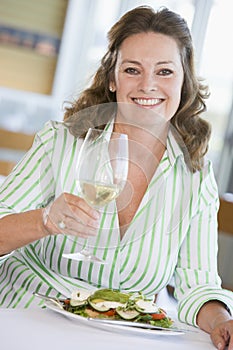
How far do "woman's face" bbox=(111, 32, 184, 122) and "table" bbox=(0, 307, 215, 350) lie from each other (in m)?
0.58

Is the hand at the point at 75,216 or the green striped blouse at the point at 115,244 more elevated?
the hand at the point at 75,216

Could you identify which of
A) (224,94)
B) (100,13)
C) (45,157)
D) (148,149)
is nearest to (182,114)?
(148,149)

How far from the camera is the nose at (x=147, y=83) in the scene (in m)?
1.71

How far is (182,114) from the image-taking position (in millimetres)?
1890

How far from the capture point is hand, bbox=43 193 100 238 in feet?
3.99

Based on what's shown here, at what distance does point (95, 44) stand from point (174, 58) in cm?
493

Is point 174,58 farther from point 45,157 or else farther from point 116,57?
point 45,157

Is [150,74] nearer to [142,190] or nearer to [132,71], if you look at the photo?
[132,71]

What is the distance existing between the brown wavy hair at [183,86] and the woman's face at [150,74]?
3cm

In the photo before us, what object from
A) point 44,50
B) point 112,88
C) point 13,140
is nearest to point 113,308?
point 112,88

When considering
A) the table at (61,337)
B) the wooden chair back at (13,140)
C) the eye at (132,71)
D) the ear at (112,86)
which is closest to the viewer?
the table at (61,337)

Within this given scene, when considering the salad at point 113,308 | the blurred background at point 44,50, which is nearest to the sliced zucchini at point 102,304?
the salad at point 113,308

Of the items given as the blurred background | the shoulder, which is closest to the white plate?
the shoulder

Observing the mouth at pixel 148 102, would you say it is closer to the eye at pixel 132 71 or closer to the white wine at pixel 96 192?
the eye at pixel 132 71
